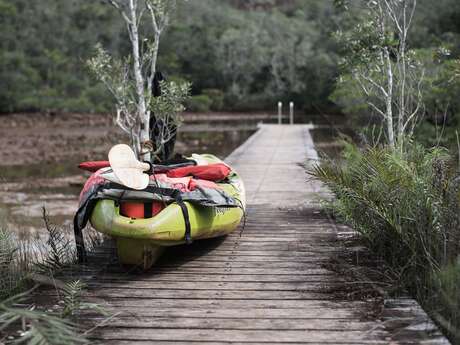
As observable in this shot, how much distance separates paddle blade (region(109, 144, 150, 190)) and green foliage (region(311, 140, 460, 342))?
5.04ft

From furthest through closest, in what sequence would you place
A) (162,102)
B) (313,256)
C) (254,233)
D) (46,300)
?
(162,102), (254,233), (313,256), (46,300)

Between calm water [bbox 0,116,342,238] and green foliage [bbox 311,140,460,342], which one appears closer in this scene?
green foliage [bbox 311,140,460,342]

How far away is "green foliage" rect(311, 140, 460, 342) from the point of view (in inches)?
158

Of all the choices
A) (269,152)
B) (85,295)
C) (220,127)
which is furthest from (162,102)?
(220,127)

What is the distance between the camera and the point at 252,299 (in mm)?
4328

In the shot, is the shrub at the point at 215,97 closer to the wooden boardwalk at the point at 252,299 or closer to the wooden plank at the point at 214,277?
the wooden boardwalk at the point at 252,299

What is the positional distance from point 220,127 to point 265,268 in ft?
82.4

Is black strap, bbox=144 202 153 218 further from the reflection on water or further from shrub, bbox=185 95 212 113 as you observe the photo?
shrub, bbox=185 95 212 113

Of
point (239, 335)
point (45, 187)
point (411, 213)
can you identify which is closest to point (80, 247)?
point (239, 335)

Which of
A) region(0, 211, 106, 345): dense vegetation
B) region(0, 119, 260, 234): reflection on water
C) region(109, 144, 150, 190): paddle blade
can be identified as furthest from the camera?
region(0, 119, 260, 234): reflection on water

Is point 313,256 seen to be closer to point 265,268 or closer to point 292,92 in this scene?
point 265,268

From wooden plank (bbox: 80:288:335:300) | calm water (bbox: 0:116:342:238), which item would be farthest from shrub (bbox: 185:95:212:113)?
wooden plank (bbox: 80:288:335:300)

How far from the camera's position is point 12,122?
102 ft

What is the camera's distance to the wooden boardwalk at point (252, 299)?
3.66 metres
